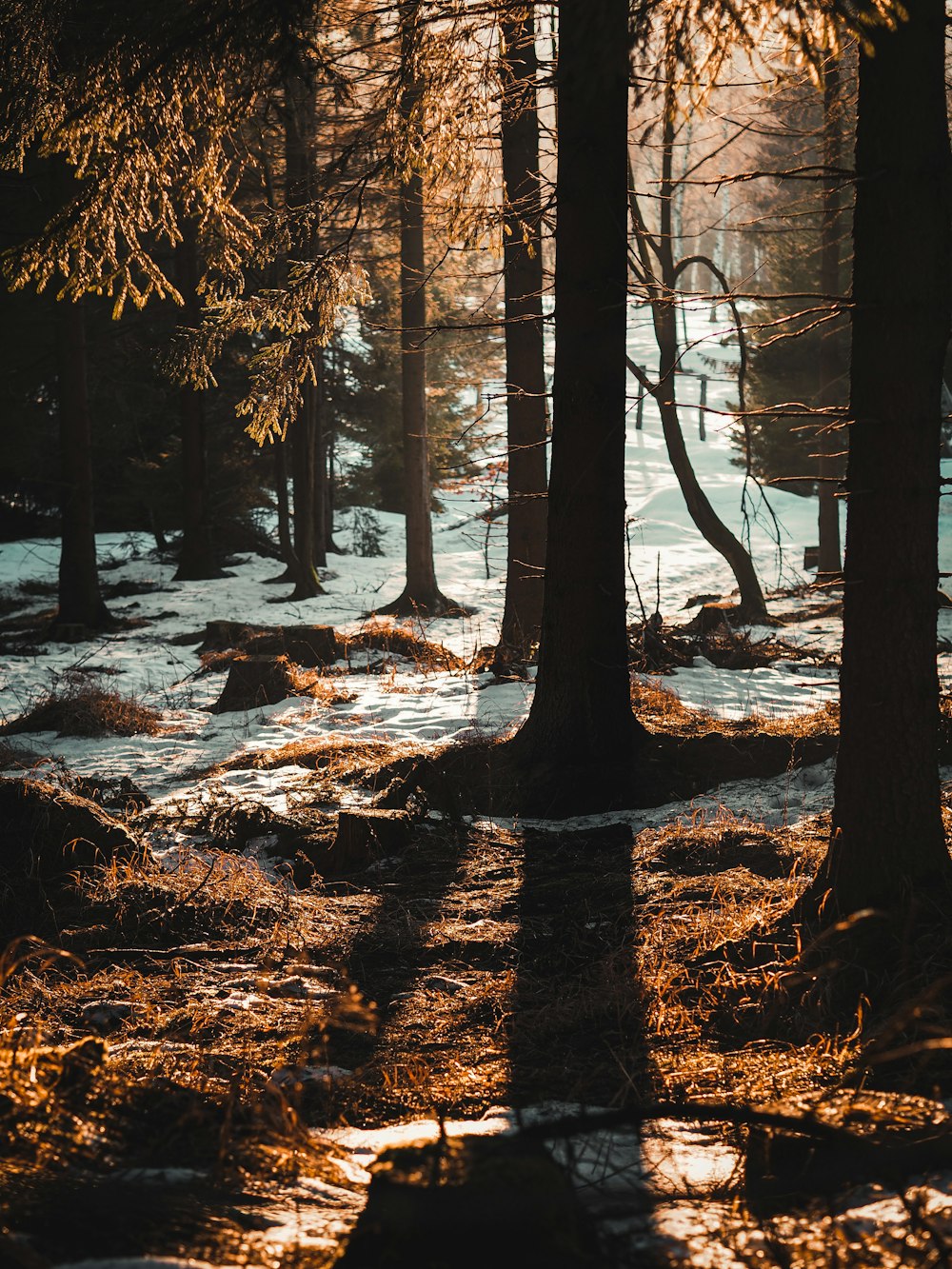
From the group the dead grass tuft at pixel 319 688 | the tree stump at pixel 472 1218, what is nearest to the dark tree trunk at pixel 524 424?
the dead grass tuft at pixel 319 688

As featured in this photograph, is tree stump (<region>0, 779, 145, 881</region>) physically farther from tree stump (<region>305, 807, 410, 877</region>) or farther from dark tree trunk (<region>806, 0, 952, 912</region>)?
dark tree trunk (<region>806, 0, 952, 912</region>)

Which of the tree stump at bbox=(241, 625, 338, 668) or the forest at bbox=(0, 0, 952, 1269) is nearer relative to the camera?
the forest at bbox=(0, 0, 952, 1269)

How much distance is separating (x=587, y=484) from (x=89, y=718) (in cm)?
533

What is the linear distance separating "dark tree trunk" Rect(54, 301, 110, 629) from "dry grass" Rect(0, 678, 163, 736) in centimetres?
693

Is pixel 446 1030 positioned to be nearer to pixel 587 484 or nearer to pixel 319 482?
pixel 587 484

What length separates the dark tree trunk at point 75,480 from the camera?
1605cm

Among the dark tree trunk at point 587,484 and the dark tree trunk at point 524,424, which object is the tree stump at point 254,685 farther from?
the dark tree trunk at point 587,484

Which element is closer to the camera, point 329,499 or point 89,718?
point 89,718

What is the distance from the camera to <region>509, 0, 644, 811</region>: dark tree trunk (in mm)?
6270

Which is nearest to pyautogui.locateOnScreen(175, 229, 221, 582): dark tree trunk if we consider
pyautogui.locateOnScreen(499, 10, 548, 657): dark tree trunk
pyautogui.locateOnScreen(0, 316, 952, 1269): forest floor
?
pyautogui.locateOnScreen(499, 10, 548, 657): dark tree trunk

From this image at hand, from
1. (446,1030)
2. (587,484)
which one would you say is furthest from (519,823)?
(446,1030)

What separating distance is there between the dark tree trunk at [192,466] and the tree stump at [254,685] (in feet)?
35.1

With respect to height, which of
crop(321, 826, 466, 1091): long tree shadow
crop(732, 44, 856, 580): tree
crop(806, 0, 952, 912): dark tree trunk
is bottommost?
crop(321, 826, 466, 1091): long tree shadow

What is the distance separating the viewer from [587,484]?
6.35 m
